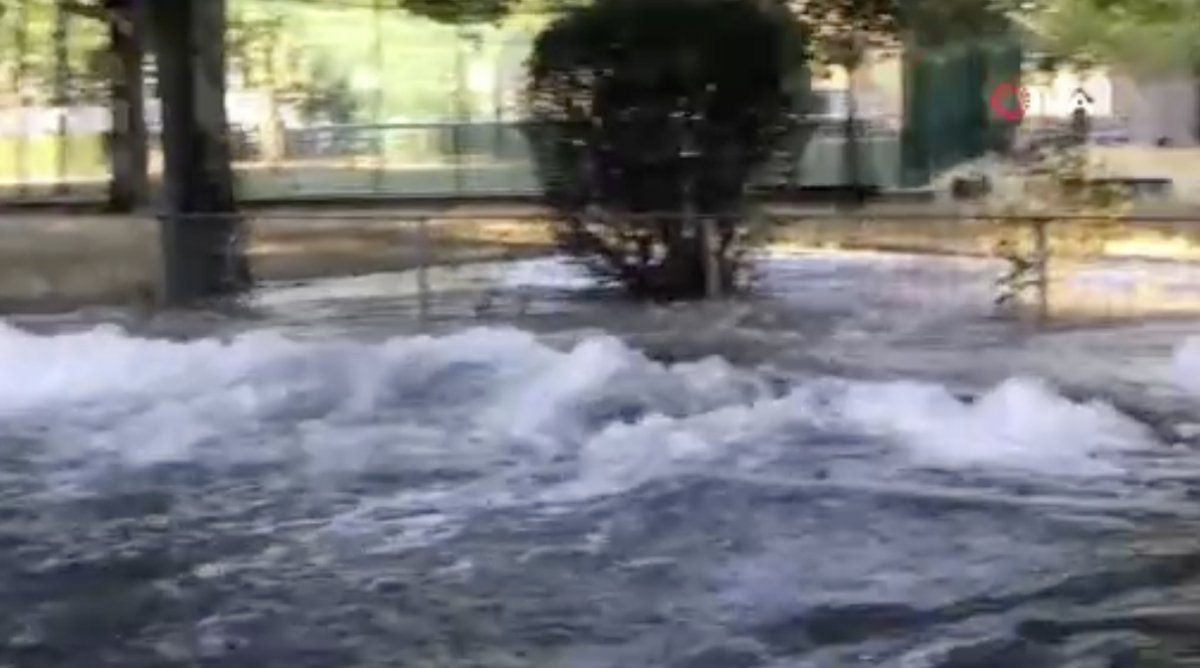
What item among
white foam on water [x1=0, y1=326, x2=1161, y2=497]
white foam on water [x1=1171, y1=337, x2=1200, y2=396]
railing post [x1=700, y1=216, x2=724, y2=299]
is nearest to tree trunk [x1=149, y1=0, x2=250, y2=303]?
white foam on water [x1=0, y1=326, x2=1161, y2=497]

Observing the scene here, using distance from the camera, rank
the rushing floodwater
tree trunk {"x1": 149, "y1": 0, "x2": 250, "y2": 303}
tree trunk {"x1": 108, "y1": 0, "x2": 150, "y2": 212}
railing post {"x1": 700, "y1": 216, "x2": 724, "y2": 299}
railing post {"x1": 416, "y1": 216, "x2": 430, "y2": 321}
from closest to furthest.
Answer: the rushing floodwater, railing post {"x1": 700, "y1": 216, "x2": 724, "y2": 299}, railing post {"x1": 416, "y1": 216, "x2": 430, "y2": 321}, tree trunk {"x1": 149, "y1": 0, "x2": 250, "y2": 303}, tree trunk {"x1": 108, "y1": 0, "x2": 150, "y2": 212}

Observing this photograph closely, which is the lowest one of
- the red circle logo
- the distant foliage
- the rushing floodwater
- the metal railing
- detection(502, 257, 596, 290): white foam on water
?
the rushing floodwater

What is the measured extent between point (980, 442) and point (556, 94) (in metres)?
4.84

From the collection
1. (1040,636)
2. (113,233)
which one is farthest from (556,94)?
(1040,636)

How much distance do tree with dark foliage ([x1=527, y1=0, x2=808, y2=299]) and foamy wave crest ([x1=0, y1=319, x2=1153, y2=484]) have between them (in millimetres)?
1221

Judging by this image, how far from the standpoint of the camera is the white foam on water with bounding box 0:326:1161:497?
32.6ft

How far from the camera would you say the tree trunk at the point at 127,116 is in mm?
20703

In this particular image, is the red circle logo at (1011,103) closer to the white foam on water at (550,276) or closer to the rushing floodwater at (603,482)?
the rushing floodwater at (603,482)

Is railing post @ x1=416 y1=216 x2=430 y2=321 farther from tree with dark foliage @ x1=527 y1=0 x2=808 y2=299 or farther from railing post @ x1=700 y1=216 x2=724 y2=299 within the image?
railing post @ x1=700 y1=216 x2=724 y2=299

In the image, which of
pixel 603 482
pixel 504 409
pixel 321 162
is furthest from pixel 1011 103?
pixel 603 482

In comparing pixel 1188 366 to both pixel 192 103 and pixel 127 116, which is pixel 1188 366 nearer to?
pixel 192 103

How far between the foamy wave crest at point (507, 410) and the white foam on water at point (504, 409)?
0.01 m

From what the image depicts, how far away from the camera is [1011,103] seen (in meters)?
18.9

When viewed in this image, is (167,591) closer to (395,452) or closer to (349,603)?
(349,603)
